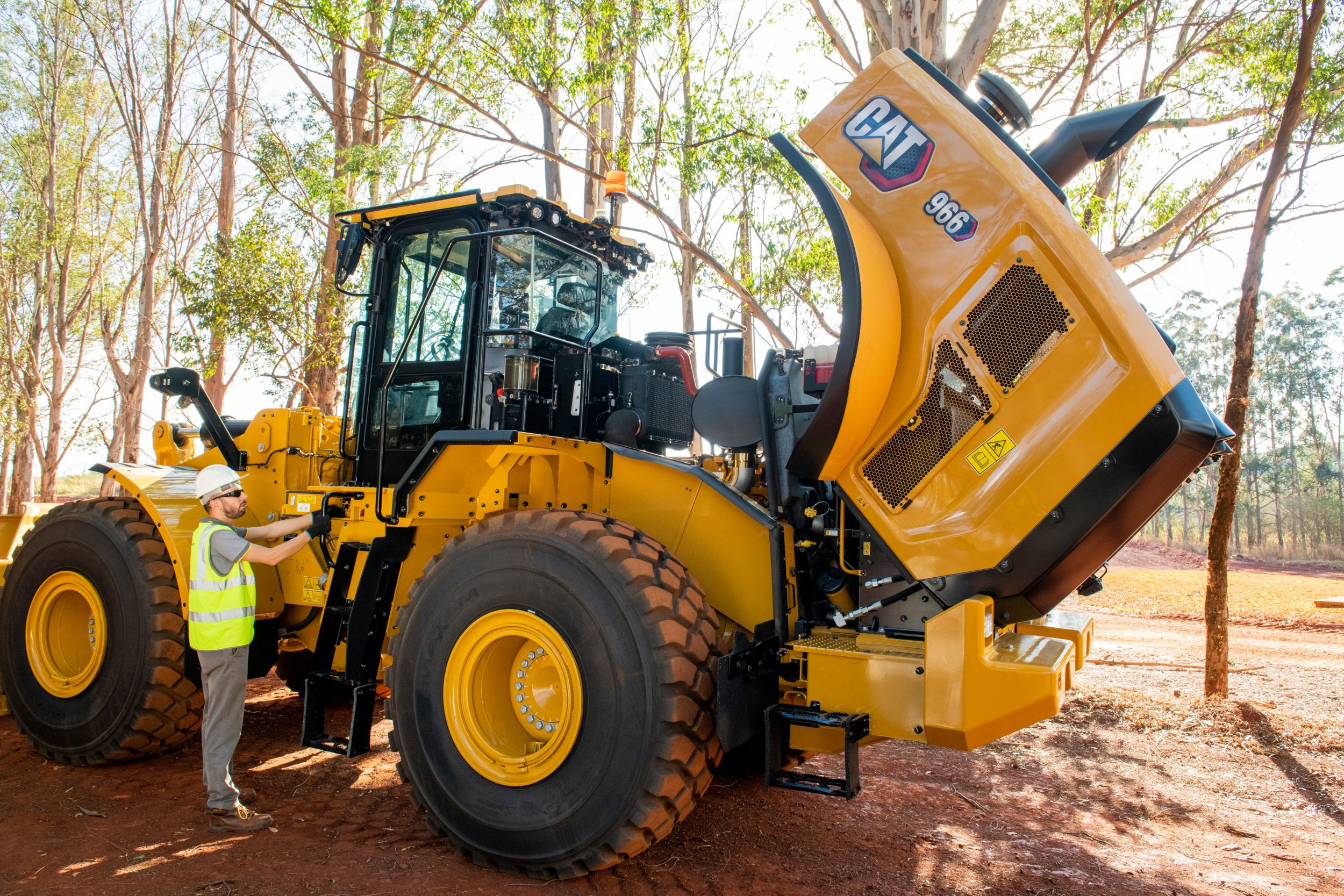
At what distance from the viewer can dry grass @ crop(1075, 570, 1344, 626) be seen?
1468 cm

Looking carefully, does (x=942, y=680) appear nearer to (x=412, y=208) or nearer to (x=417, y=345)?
(x=417, y=345)

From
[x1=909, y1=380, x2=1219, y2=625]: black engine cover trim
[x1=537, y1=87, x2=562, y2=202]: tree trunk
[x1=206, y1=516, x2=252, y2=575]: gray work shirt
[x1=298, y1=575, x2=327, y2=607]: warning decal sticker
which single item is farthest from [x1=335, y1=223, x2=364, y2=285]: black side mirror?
[x1=537, y1=87, x2=562, y2=202]: tree trunk

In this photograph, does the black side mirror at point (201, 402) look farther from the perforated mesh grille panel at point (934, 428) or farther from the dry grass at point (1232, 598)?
the dry grass at point (1232, 598)

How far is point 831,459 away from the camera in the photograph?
3523 mm

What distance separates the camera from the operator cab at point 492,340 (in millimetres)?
4664

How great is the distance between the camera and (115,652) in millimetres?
5184

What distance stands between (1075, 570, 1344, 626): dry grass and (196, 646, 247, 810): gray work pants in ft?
37.3

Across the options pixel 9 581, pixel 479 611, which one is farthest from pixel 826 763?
pixel 9 581

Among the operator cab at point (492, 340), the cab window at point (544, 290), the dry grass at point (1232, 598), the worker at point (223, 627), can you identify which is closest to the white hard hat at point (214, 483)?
the worker at point (223, 627)

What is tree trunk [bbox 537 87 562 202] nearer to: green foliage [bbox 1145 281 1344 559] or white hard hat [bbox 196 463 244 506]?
white hard hat [bbox 196 463 244 506]

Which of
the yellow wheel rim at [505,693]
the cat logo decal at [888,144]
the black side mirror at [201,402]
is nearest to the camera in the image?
the cat logo decal at [888,144]

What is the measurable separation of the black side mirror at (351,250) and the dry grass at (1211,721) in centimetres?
596

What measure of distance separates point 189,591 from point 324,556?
78 centimetres

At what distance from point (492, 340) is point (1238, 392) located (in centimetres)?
610
